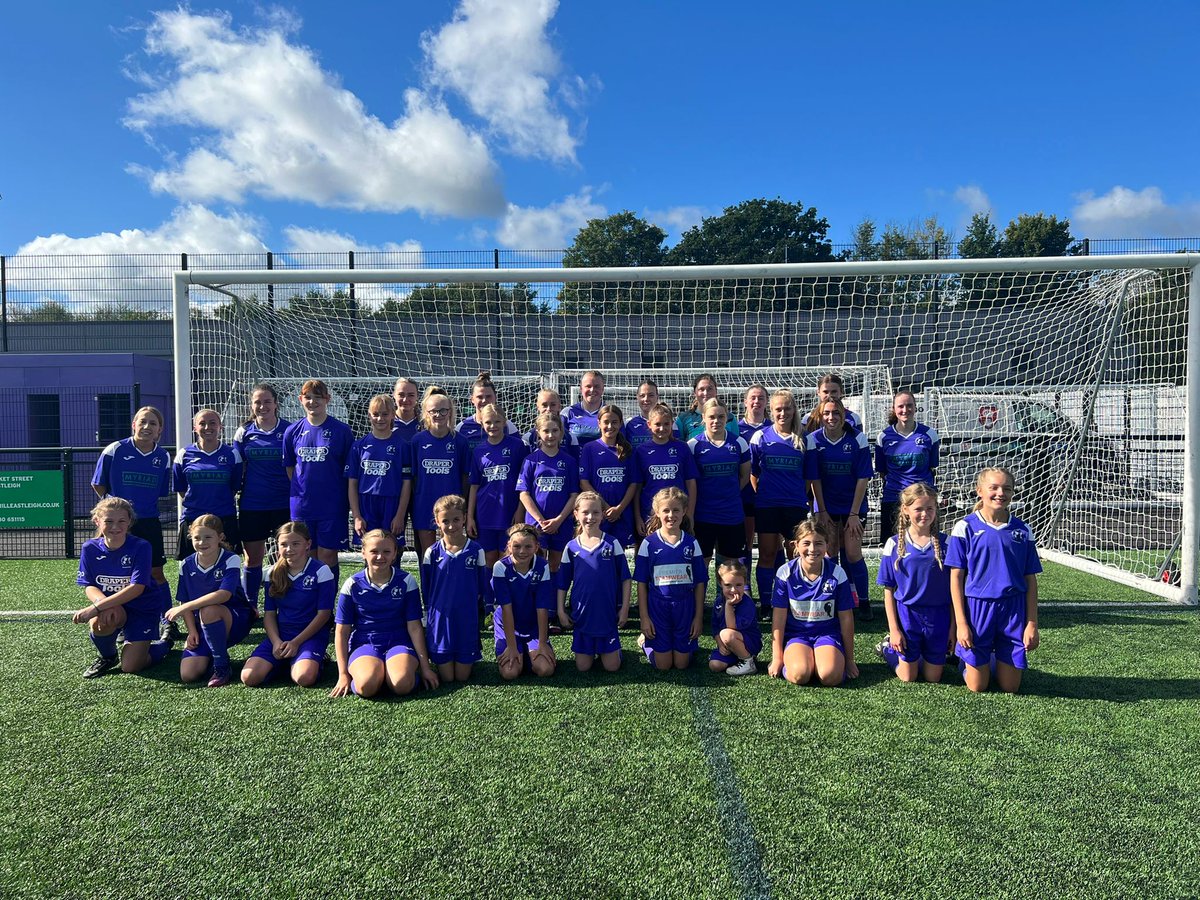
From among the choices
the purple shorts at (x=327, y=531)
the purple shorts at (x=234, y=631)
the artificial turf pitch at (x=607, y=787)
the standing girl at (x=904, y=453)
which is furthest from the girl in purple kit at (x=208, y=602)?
the standing girl at (x=904, y=453)

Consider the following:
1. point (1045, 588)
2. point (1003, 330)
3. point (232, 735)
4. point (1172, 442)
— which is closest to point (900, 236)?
point (1003, 330)

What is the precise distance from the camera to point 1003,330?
910cm

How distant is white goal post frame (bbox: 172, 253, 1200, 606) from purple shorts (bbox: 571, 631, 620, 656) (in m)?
2.96

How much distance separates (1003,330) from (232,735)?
9.62m

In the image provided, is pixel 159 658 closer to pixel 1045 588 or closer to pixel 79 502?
pixel 1045 588

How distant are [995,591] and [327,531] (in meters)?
3.86

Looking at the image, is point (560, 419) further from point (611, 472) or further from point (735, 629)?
point (735, 629)

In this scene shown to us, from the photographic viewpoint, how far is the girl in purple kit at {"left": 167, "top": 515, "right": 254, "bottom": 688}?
361cm

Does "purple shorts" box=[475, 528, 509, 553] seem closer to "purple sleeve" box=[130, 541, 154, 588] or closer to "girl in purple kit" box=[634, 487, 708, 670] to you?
"girl in purple kit" box=[634, 487, 708, 670]

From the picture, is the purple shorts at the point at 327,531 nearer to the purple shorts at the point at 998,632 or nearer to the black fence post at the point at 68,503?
the purple shorts at the point at 998,632

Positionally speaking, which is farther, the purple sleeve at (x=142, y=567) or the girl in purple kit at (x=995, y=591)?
the purple sleeve at (x=142, y=567)

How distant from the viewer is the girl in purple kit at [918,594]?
11.7 ft

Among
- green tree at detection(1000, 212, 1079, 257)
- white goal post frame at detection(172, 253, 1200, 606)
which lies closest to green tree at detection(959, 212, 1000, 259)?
green tree at detection(1000, 212, 1079, 257)

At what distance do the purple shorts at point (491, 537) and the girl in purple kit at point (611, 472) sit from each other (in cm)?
60
